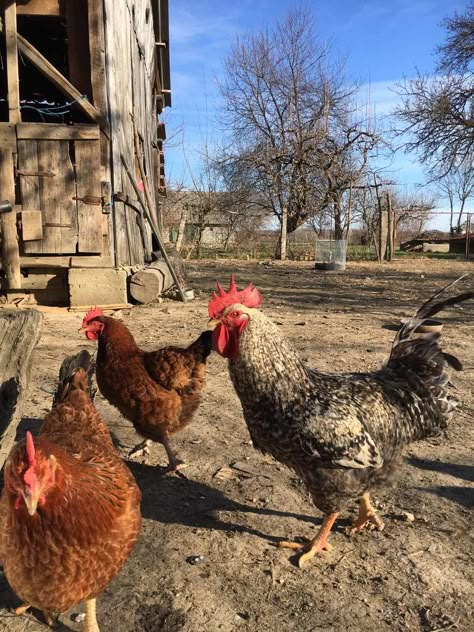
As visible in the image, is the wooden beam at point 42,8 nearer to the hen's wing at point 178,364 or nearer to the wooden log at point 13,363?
the wooden log at point 13,363

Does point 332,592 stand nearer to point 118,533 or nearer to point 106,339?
point 118,533

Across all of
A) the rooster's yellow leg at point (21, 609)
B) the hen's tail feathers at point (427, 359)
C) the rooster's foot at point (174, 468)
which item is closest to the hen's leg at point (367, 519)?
the hen's tail feathers at point (427, 359)

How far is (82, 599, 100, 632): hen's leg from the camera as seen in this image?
2.11 m

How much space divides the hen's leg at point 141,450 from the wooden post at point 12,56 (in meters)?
6.25

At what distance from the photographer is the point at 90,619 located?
2125mm

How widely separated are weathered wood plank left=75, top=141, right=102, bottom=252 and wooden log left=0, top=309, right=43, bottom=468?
4.92 metres

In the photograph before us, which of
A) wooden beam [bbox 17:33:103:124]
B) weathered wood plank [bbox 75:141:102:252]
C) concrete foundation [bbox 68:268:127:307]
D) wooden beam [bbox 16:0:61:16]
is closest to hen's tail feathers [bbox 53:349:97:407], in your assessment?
concrete foundation [bbox 68:268:127:307]

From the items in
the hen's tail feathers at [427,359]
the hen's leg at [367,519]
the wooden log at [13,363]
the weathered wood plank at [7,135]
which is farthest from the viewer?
the weathered wood plank at [7,135]

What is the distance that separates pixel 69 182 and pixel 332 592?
24.2 ft

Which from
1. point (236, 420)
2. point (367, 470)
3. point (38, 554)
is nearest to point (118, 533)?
point (38, 554)

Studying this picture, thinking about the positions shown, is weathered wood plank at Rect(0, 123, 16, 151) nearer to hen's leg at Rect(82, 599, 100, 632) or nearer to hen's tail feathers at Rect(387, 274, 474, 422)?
hen's tail feathers at Rect(387, 274, 474, 422)

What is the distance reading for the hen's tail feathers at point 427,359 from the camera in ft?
10.2

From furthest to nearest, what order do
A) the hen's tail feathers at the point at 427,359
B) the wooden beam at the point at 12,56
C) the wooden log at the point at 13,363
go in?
1. the wooden beam at the point at 12,56
2. the hen's tail feathers at the point at 427,359
3. the wooden log at the point at 13,363

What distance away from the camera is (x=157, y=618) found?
89.1 inches
